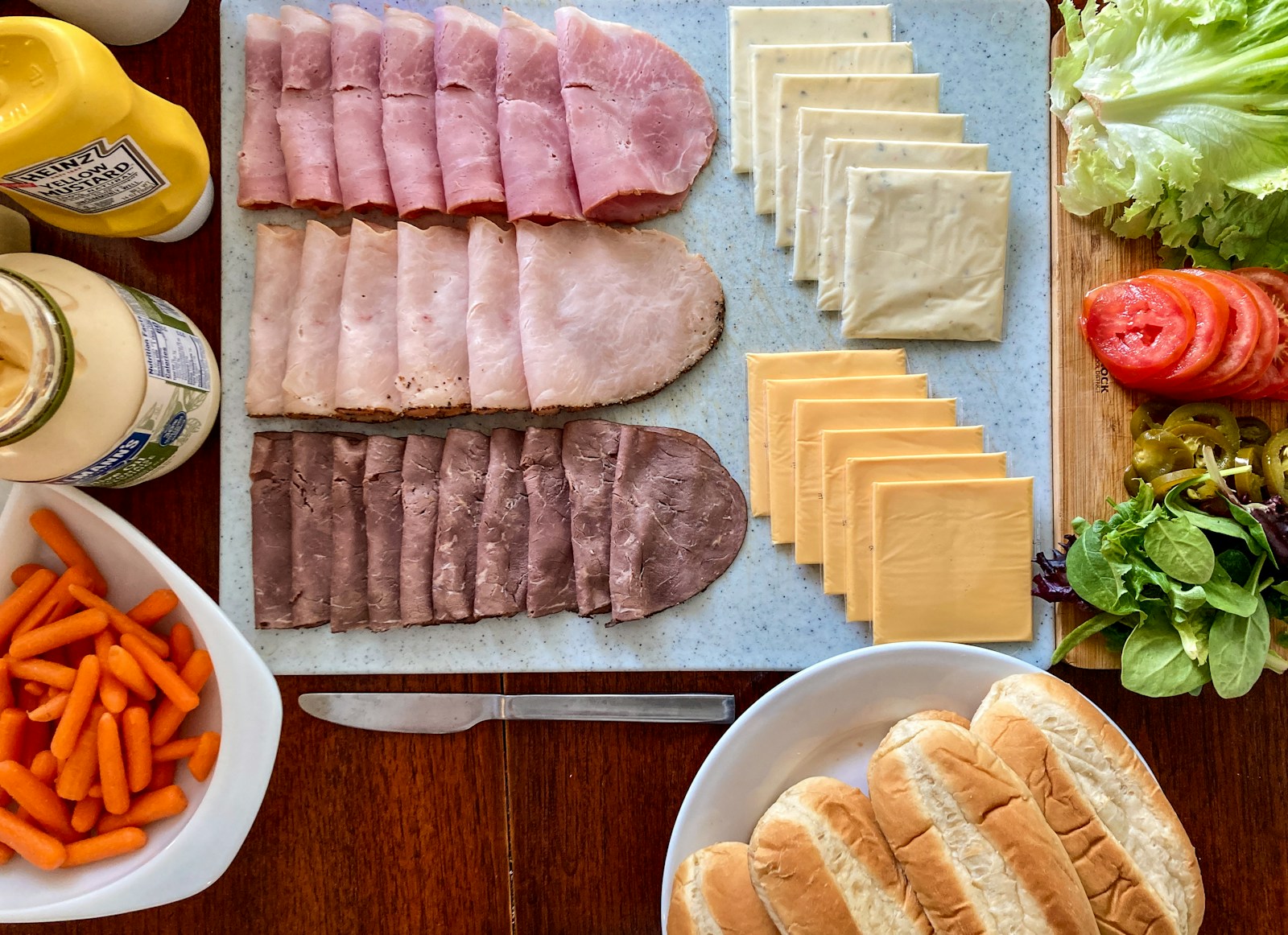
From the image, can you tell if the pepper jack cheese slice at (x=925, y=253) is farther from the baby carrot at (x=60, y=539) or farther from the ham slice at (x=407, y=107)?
the baby carrot at (x=60, y=539)

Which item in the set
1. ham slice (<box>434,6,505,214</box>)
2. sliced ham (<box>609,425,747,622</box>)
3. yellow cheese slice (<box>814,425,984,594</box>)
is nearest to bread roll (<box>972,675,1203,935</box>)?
yellow cheese slice (<box>814,425,984,594</box>)

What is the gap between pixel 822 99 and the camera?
6.61ft

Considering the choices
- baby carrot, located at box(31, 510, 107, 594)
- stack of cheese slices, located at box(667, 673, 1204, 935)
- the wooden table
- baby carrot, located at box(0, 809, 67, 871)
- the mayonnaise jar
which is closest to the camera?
the mayonnaise jar

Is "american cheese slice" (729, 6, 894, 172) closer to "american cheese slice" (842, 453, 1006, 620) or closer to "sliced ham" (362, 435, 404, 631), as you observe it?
"american cheese slice" (842, 453, 1006, 620)

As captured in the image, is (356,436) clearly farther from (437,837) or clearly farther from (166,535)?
(437,837)

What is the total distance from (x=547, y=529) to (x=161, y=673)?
853 millimetres

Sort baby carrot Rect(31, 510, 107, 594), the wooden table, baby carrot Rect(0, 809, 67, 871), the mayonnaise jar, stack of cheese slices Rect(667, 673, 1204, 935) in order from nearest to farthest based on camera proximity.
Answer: the mayonnaise jar
stack of cheese slices Rect(667, 673, 1204, 935)
baby carrot Rect(0, 809, 67, 871)
baby carrot Rect(31, 510, 107, 594)
the wooden table

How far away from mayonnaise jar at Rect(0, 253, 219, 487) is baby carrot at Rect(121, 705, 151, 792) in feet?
1.60

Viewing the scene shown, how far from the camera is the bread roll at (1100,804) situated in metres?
1.63

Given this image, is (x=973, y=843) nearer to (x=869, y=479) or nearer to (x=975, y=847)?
(x=975, y=847)

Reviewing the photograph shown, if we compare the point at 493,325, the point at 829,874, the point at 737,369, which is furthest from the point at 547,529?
the point at 829,874

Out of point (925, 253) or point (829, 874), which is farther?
point (925, 253)

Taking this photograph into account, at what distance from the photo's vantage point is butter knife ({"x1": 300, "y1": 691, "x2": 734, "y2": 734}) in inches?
78.3

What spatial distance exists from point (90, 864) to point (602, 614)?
1.19 meters
